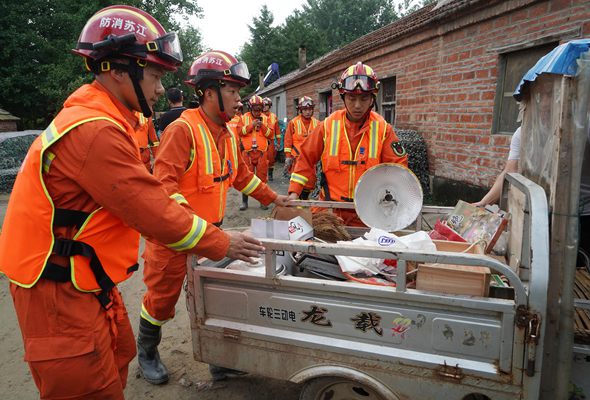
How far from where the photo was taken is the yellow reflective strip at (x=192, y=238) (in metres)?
1.77

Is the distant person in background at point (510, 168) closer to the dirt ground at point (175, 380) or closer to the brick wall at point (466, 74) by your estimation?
the dirt ground at point (175, 380)

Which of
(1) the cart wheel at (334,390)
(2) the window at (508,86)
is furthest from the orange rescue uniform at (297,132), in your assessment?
(1) the cart wheel at (334,390)

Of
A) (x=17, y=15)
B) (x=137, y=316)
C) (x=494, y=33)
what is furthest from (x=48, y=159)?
(x=17, y=15)

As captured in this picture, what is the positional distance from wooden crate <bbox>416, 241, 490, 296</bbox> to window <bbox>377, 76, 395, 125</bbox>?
7.59m

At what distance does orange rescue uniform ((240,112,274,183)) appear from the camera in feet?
27.8

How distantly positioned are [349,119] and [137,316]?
2.93m

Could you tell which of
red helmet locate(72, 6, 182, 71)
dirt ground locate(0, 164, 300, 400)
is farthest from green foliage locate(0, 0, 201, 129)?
red helmet locate(72, 6, 182, 71)

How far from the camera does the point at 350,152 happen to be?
349 centimetres

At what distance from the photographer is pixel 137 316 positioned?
13.2 ft

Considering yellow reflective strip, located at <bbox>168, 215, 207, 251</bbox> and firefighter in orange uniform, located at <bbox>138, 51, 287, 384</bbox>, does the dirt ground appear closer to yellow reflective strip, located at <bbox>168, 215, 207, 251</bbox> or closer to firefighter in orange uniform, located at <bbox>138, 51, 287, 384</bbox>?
firefighter in orange uniform, located at <bbox>138, 51, 287, 384</bbox>

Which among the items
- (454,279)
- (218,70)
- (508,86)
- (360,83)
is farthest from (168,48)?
(508,86)

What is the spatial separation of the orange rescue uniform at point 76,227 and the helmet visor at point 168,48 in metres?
0.31

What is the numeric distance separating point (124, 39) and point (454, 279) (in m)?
1.86

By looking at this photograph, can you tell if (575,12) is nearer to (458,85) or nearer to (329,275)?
(458,85)
